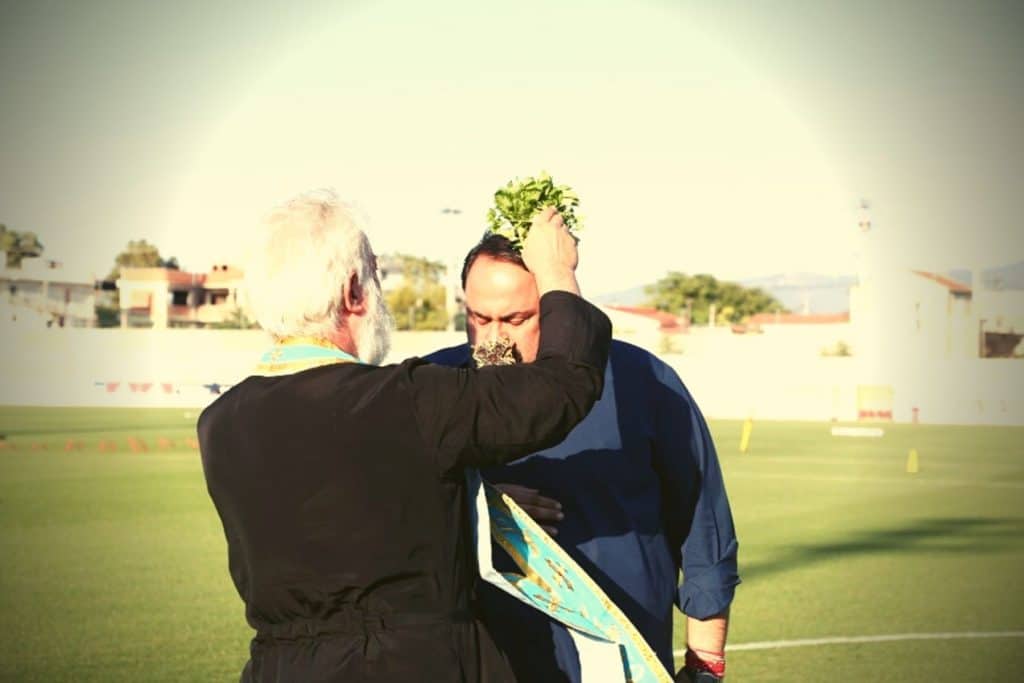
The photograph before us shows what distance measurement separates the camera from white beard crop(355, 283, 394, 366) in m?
3.05

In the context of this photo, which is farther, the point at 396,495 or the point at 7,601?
the point at 7,601

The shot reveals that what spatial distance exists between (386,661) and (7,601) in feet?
34.8

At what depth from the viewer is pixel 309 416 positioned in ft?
9.45

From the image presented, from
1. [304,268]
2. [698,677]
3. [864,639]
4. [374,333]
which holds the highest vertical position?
[304,268]

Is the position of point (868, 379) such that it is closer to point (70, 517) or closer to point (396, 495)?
point (70, 517)

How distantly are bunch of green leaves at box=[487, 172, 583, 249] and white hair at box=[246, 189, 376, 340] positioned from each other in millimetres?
1031

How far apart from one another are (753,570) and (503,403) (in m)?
13.0

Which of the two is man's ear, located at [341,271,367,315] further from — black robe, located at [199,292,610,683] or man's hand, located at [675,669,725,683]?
man's hand, located at [675,669,725,683]

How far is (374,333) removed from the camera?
307 centimetres

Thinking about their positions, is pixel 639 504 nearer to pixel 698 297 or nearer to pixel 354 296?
pixel 354 296

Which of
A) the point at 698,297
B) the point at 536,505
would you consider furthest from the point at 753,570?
the point at 698,297

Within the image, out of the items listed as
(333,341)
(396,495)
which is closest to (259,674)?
(396,495)

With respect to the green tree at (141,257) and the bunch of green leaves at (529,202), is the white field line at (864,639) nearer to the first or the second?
the bunch of green leaves at (529,202)

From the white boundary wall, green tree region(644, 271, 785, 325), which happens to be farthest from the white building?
green tree region(644, 271, 785, 325)
